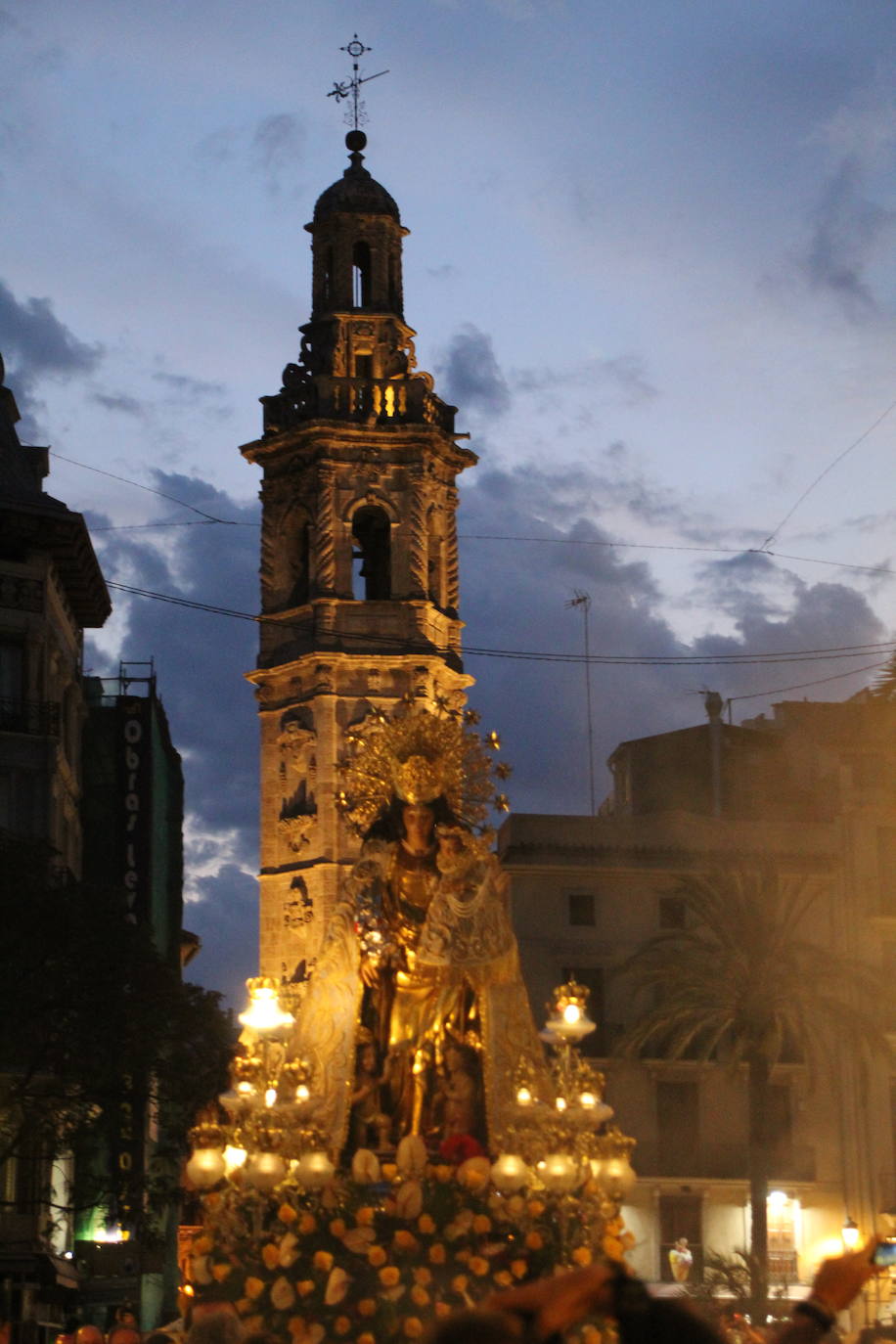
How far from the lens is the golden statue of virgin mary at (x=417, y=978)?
18453 mm

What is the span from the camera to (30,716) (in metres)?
50.6

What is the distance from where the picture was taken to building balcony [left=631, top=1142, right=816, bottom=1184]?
5491cm

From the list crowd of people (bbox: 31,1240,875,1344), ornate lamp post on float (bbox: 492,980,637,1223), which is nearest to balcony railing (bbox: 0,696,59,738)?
ornate lamp post on float (bbox: 492,980,637,1223)

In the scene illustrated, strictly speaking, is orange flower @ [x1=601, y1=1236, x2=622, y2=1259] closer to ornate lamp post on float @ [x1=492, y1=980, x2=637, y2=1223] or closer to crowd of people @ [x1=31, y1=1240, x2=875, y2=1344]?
ornate lamp post on float @ [x1=492, y1=980, x2=637, y2=1223]

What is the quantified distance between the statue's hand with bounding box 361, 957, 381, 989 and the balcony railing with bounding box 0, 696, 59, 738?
106 feet

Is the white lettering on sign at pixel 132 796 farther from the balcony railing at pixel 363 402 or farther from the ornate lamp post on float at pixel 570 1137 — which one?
the ornate lamp post on float at pixel 570 1137

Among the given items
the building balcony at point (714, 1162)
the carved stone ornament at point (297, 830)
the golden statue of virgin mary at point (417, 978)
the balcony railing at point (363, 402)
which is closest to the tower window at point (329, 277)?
the balcony railing at point (363, 402)

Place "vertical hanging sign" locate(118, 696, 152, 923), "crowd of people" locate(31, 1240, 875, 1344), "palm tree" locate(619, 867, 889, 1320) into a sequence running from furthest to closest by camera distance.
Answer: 1. "vertical hanging sign" locate(118, 696, 152, 923)
2. "palm tree" locate(619, 867, 889, 1320)
3. "crowd of people" locate(31, 1240, 875, 1344)

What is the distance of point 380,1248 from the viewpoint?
1528 centimetres

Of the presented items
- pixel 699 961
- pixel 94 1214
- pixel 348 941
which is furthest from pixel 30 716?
pixel 348 941

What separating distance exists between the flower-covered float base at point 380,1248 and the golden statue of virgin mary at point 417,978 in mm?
1611

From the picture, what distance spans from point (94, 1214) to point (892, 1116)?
64.0ft

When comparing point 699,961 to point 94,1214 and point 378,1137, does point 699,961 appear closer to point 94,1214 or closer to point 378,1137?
point 94,1214

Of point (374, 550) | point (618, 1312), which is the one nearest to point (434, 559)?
point (374, 550)
